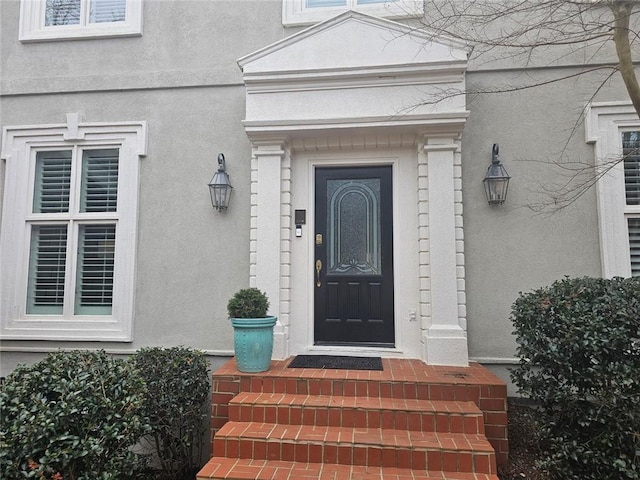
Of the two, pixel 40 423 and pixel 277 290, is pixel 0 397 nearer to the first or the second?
pixel 40 423

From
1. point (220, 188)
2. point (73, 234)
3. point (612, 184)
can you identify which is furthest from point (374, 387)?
point (73, 234)

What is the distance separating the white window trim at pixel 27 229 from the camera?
167 inches

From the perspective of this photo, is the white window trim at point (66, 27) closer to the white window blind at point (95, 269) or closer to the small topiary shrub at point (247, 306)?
the white window blind at point (95, 269)

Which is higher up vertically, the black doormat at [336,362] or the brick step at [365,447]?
the black doormat at [336,362]

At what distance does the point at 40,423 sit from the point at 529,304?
3.57 m

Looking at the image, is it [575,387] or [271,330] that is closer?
[575,387]

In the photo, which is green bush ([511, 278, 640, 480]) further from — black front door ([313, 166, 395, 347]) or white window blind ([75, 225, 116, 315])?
white window blind ([75, 225, 116, 315])

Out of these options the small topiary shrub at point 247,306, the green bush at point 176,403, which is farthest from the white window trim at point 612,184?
the green bush at point 176,403

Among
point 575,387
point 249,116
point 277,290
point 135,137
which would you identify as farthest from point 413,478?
point 135,137

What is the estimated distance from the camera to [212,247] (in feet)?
13.8

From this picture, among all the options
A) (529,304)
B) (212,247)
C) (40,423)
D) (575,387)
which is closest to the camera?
(40,423)

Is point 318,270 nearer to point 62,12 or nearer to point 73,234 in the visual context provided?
point 73,234

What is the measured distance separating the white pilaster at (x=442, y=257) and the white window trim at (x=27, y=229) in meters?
3.24

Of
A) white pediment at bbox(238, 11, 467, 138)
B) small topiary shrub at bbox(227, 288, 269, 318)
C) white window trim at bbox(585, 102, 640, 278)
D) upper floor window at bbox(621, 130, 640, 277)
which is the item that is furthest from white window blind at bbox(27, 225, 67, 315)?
upper floor window at bbox(621, 130, 640, 277)
